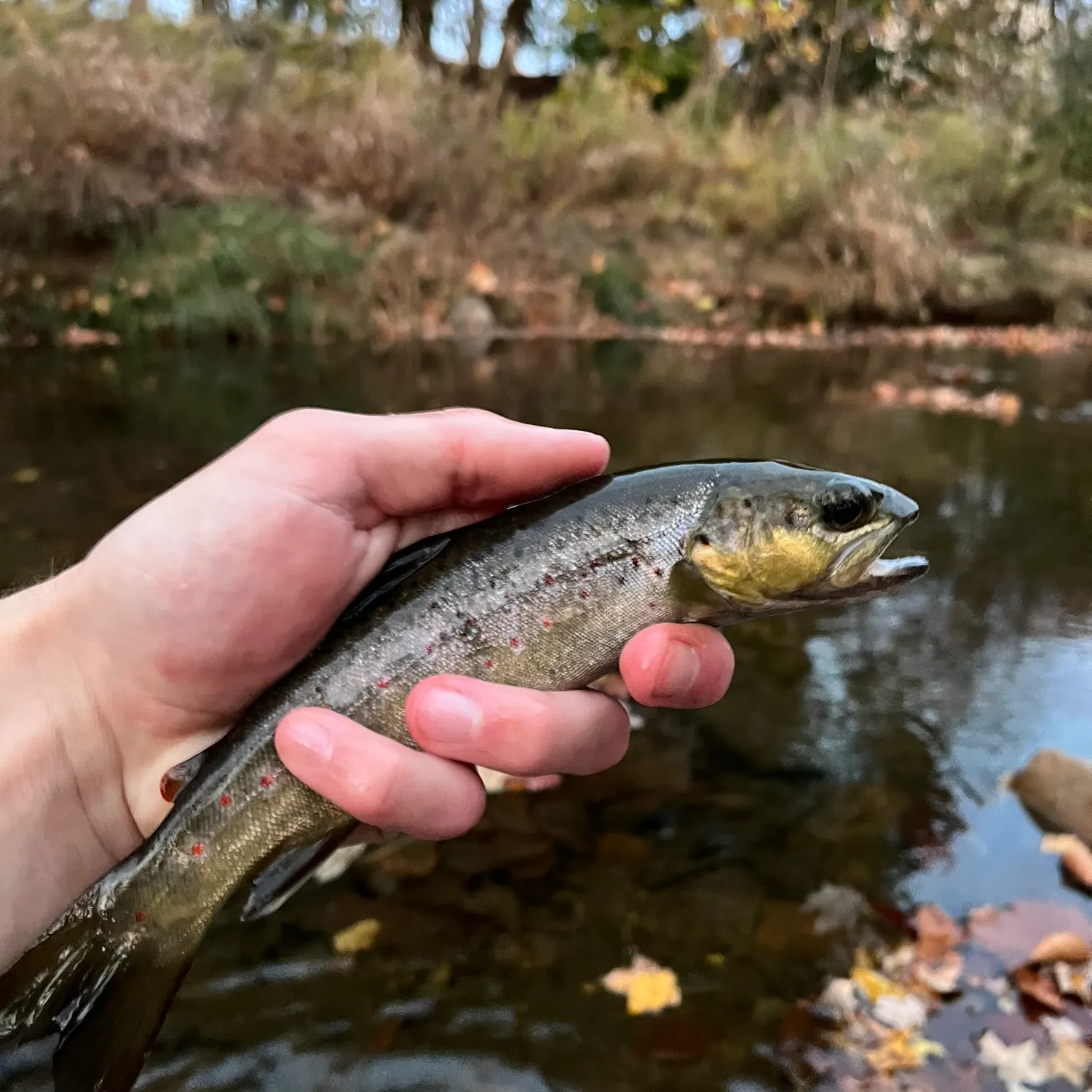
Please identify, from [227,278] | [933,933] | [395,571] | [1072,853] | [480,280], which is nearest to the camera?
[395,571]

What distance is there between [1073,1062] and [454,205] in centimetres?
1263

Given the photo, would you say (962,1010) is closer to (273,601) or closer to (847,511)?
(847,511)

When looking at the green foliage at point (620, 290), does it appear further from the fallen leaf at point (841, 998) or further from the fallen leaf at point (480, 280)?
the fallen leaf at point (841, 998)

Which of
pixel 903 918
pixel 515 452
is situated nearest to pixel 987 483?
pixel 903 918

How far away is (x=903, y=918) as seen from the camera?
9.05 ft

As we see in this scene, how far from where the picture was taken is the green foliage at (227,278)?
9.87 m

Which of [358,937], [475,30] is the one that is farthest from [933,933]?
[475,30]

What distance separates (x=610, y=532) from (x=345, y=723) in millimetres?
695

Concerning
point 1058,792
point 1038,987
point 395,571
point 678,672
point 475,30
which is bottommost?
point 1038,987

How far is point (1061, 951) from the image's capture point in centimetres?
256

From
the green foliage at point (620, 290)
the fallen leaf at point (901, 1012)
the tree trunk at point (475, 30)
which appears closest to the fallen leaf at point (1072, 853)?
the fallen leaf at point (901, 1012)

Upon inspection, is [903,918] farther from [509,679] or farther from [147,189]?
[147,189]

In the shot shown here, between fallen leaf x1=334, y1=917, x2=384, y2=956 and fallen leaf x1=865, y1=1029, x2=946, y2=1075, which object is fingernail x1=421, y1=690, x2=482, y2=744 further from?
fallen leaf x1=865, y1=1029, x2=946, y2=1075

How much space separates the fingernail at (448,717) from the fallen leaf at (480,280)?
1115cm
